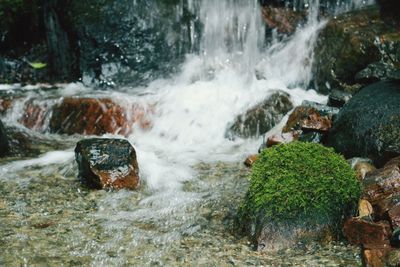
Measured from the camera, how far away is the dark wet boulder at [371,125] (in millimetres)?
5469

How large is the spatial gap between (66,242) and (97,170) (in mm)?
1653

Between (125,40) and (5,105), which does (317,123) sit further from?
(5,105)

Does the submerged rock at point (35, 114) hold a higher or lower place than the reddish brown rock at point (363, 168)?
lower

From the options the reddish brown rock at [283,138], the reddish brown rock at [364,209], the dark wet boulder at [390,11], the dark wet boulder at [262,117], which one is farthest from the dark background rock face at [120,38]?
the reddish brown rock at [364,209]

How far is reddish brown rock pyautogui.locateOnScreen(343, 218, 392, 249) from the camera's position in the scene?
147 inches

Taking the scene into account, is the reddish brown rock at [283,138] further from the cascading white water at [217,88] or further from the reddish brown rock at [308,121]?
the cascading white water at [217,88]

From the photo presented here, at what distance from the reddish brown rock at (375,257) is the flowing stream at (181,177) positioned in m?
0.15

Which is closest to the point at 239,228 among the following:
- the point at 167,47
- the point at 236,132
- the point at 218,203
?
the point at 218,203

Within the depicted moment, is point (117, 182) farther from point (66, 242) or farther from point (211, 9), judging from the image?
point (211, 9)

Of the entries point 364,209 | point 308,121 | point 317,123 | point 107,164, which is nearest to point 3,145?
point 107,164

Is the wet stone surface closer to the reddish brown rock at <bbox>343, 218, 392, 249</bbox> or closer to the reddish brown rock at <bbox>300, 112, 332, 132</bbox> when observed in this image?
the reddish brown rock at <bbox>343, 218, 392, 249</bbox>

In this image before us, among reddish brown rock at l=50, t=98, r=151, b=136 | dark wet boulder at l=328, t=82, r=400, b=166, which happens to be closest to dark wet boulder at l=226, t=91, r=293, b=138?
reddish brown rock at l=50, t=98, r=151, b=136

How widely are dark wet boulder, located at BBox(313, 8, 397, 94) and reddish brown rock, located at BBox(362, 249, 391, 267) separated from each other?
5139 mm

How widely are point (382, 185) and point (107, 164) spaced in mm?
3225
